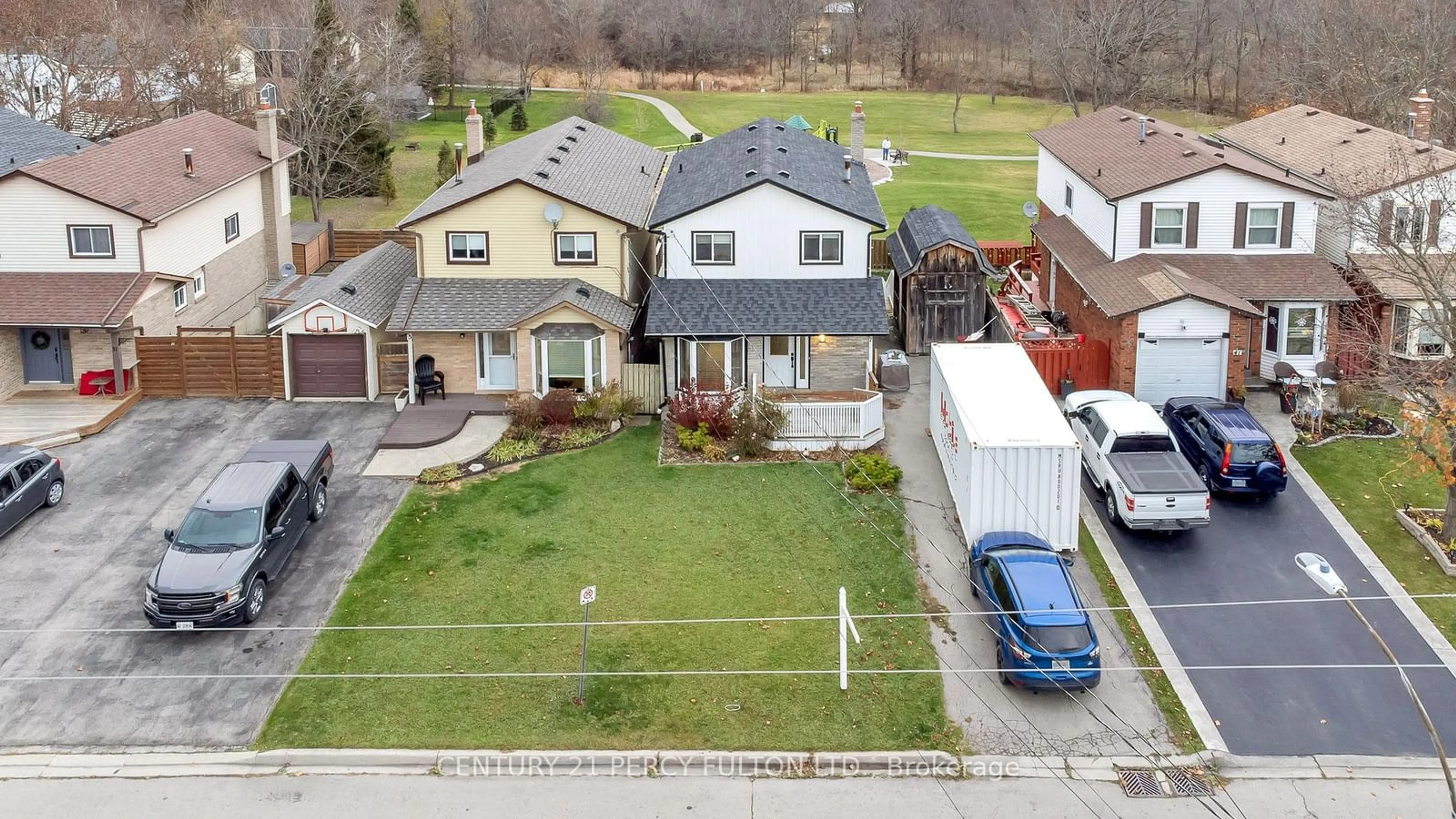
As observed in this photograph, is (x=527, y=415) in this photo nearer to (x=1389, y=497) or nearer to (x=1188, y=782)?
(x=1188, y=782)

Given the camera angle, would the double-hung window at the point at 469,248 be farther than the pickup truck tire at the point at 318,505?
Yes

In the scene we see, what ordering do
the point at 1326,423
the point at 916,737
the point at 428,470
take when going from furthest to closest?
1. the point at 1326,423
2. the point at 428,470
3. the point at 916,737

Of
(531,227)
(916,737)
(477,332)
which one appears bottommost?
(916,737)

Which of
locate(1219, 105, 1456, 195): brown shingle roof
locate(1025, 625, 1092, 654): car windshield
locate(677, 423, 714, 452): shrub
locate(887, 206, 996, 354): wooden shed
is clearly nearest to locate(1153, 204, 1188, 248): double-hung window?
locate(1219, 105, 1456, 195): brown shingle roof

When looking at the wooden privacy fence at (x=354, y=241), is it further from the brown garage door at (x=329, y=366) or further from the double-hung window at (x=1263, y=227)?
the double-hung window at (x=1263, y=227)

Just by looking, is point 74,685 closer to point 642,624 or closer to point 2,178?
point 642,624

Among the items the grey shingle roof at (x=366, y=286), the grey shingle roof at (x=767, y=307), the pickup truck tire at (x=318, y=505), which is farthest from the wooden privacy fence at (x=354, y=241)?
the pickup truck tire at (x=318, y=505)

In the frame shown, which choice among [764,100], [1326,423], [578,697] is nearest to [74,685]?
[578,697]
